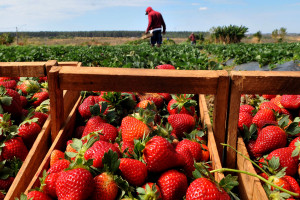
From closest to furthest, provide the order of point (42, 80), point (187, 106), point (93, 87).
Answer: point (93, 87) < point (187, 106) < point (42, 80)

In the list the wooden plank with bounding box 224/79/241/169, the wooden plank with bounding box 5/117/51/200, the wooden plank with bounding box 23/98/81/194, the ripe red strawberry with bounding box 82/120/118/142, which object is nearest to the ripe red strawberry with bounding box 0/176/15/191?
the wooden plank with bounding box 5/117/51/200

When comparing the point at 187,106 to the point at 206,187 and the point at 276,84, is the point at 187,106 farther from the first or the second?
the point at 206,187

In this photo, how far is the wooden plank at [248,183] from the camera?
4.32 ft

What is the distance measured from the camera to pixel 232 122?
166cm

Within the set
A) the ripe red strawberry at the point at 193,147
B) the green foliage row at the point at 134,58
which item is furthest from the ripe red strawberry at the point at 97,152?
the green foliage row at the point at 134,58

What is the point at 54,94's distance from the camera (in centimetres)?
175

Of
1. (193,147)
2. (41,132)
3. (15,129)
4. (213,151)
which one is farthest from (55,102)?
(213,151)

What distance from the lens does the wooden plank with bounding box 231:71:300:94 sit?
5.08ft

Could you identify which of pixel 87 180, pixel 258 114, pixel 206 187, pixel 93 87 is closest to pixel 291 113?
pixel 258 114

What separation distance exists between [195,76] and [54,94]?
869mm

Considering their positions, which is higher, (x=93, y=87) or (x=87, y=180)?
(x=93, y=87)

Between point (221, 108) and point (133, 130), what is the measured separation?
0.53 metres

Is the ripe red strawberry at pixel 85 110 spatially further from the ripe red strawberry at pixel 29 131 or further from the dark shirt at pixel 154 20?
the dark shirt at pixel 154 20

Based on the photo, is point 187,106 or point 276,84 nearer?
point 276,84
